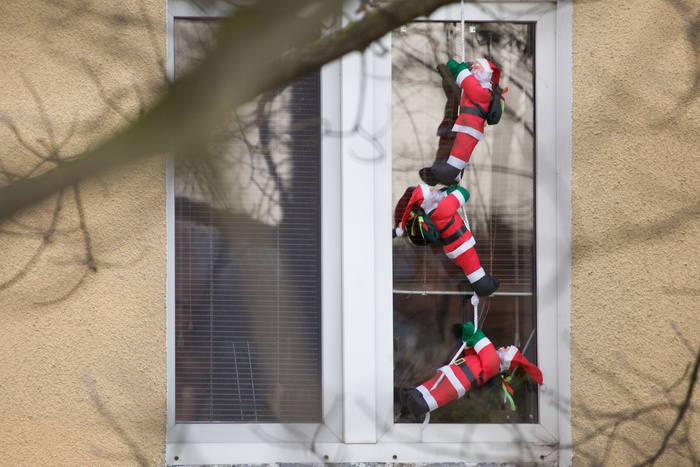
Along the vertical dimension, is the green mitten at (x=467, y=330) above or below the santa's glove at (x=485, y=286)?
below

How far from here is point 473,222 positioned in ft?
6.84

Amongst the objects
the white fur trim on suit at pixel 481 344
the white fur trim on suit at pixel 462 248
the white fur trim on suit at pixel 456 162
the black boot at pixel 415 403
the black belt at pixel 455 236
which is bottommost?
the black boot at pixel 415 403

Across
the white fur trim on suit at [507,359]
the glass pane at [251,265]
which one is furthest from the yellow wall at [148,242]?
the white fur trim on suit at [507,359]

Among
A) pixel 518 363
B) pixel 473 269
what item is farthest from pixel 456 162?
pixel 518 363

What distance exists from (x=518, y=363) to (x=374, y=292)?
0.60 meters

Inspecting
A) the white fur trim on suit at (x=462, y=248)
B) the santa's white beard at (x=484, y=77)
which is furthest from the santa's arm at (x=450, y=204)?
the santa's white beard at (x=484, y=77)

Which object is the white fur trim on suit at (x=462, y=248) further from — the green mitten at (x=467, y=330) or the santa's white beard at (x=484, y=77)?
the santa's white beard at (x=484, y=77)

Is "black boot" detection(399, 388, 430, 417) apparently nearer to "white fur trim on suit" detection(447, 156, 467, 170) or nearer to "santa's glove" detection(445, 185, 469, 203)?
"santa's glove" detection(445, 185, 469, 203)

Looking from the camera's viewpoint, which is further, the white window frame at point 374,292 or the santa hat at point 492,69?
the white window frame at point 374,292

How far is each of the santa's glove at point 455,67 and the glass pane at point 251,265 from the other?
52 cm

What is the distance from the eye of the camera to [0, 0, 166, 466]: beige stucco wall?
1964mm

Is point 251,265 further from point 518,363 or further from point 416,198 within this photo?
point 518,363

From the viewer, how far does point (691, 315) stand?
2.02 m

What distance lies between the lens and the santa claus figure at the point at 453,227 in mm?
1912
